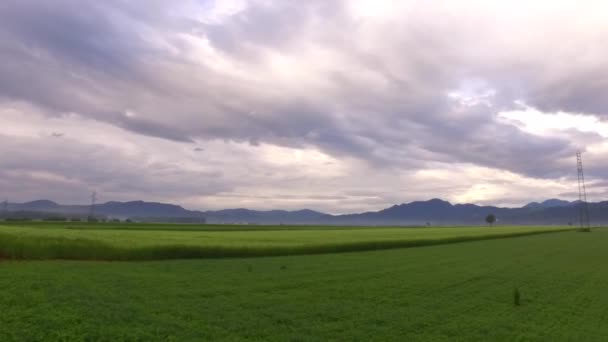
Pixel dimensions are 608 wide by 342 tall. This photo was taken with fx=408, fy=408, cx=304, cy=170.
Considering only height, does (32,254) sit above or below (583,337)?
above

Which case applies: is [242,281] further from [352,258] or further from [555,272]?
[555,272]

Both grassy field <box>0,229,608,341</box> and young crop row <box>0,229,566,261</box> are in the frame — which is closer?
grassy field <box>0,229,608,341</box>

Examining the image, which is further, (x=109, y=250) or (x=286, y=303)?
(x=109, y=250)

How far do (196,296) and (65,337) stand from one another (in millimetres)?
6623

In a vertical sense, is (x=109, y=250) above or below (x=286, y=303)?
above

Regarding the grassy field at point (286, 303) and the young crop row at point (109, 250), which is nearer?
the grassy field at point (286, 303)

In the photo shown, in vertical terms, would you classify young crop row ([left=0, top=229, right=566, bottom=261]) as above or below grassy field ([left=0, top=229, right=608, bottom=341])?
above

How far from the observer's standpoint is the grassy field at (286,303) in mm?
14523

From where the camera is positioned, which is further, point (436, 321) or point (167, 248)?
point (167, 248)

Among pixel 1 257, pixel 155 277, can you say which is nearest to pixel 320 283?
pixel 155 277

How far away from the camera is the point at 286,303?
61.0 feet

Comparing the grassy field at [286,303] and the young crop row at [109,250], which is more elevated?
the young crop row at [109,250]

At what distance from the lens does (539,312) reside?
18.7m

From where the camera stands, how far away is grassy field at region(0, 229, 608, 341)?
14.5 m
